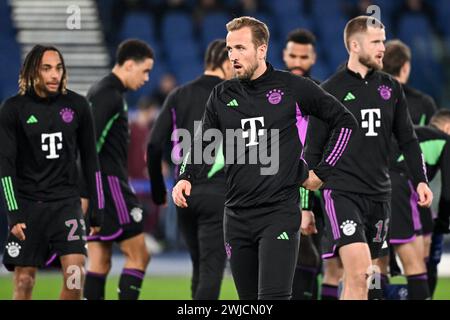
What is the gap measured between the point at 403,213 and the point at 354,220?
137 centimetres

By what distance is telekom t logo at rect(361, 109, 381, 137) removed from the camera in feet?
23.8

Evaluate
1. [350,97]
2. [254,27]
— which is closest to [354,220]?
[350,97]

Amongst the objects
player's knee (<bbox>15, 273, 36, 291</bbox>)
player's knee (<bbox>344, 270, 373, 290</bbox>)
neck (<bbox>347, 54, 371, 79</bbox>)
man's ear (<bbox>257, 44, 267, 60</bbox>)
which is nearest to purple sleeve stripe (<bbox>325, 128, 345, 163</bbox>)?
man's ear (<bbox>257, 44, 267, 60</bbox>)

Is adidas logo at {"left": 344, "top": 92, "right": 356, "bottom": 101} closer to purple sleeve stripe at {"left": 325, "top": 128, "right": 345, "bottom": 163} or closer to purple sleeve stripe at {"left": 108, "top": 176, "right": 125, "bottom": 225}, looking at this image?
purple sleeve stripe at {"left": 325, "top": 128, "right": 345, "bottom": 163}

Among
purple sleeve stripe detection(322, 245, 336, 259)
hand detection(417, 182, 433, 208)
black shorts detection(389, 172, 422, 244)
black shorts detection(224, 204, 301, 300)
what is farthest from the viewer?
black shorts detection(389, 172, 422, 244)

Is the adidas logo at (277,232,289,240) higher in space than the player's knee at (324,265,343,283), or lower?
higher

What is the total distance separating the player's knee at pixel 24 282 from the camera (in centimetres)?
743

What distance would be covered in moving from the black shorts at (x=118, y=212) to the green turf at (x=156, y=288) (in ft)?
6.12

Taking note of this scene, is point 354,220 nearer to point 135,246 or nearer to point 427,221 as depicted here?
point 427,221

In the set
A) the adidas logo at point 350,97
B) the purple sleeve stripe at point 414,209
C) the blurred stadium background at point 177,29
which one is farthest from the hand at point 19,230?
the blurred stadium background at point 177,29

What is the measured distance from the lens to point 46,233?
24.4 feet

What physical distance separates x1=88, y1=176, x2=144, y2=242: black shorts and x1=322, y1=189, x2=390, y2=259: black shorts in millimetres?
1759
